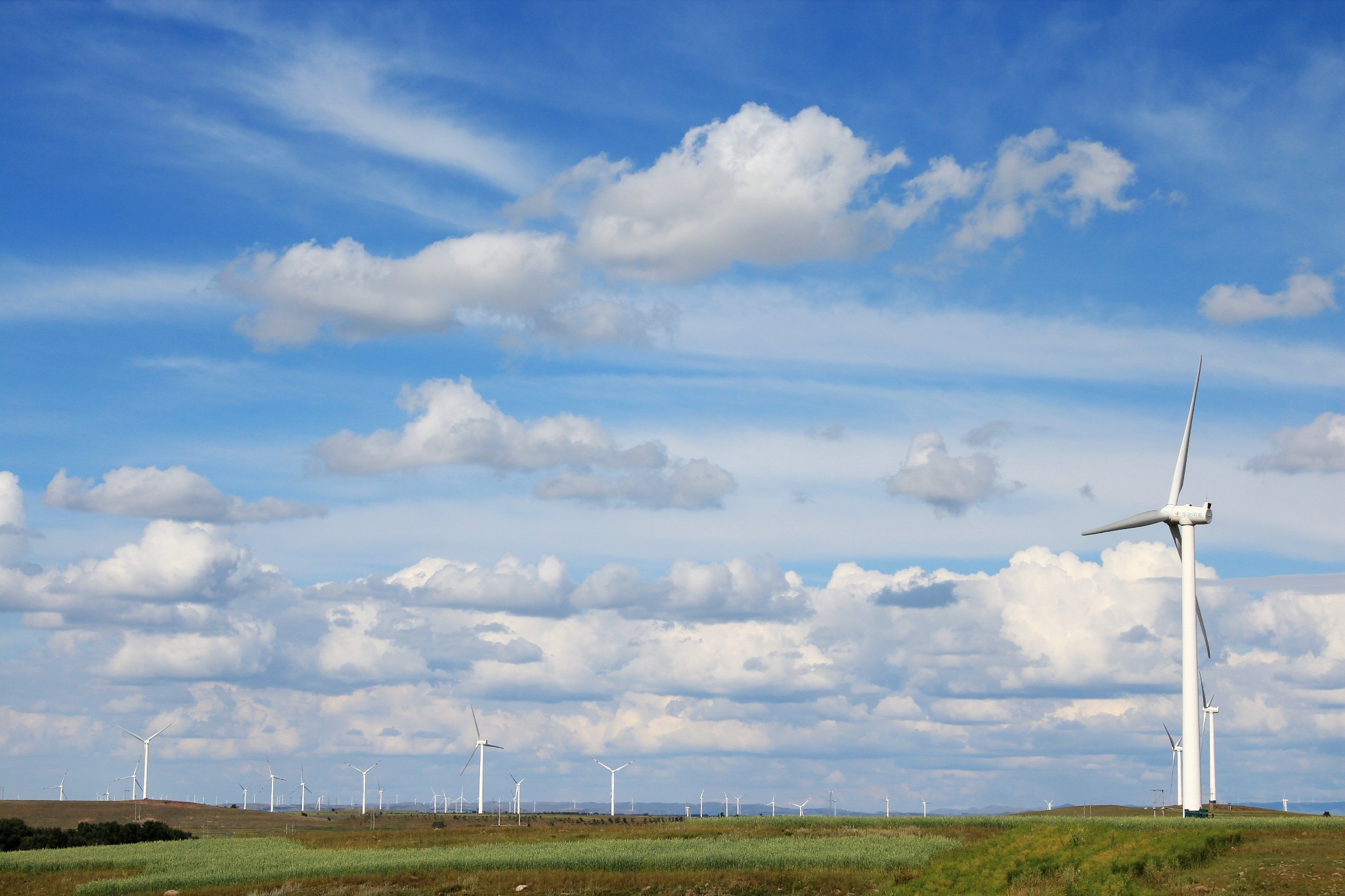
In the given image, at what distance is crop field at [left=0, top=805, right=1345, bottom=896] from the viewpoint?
6050 cm

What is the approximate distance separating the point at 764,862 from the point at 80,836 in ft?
297

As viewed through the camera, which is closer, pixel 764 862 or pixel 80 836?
pixel 764 862

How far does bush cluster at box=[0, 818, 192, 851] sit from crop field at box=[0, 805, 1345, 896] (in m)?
18.9

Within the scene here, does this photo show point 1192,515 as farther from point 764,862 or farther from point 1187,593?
point 764,862

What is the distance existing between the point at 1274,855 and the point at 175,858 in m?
82.3

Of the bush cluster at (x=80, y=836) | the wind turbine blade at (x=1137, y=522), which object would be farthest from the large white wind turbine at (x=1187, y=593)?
the bush cluster at (x=80, y=836)

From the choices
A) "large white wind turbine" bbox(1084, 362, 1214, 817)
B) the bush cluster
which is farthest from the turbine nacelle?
the bush cluster

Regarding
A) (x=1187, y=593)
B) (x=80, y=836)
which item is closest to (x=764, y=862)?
(x=1187, y=593)

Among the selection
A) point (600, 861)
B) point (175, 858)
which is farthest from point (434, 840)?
point (600, 861)

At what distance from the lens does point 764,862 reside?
82.2 m

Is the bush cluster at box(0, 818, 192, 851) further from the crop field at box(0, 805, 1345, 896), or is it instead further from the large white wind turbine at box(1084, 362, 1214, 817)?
the large white wind turbine at box(1084, 362, 1214, 817)

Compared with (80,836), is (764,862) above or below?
above

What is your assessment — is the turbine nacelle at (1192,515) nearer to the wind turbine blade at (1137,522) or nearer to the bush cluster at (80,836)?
the wind turbine blade at (1137,522)

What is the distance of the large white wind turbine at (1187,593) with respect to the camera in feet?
351
